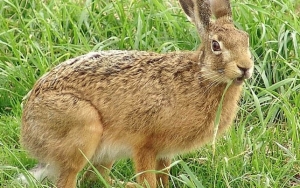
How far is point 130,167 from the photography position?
726 centimetres

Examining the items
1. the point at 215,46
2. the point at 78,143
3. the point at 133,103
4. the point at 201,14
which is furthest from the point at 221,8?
the point at 78,143

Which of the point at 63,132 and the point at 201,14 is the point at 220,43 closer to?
the point at 201,14

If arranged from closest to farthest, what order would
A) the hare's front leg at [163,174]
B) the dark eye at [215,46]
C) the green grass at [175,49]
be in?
the dark eye at [215,46] → the green grass at [175,49] → the hare's front leg at [163,174]

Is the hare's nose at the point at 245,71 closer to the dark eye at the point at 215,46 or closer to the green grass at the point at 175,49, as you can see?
the dark eye at the point at 215,46

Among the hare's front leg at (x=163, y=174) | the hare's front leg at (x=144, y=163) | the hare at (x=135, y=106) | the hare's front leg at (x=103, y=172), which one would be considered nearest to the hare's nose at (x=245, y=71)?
the hare at (x=135, y=106)

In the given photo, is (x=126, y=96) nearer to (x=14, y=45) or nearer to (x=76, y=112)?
(x=76, y=112)

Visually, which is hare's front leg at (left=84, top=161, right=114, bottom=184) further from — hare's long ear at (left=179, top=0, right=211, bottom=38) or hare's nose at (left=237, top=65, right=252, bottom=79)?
hare's nose at (left=237, top=65, right=252, bottom=79)

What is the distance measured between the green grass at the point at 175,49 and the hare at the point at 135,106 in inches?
8.7

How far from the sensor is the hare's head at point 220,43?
6.45 metres

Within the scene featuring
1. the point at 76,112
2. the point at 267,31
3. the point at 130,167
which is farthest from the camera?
the point at 267,31

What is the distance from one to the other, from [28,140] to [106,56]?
0.79 m

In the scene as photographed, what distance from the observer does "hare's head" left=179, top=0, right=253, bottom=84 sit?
6.45m

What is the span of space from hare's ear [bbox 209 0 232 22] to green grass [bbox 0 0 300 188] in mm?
642

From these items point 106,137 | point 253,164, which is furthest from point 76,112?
point 253,164
